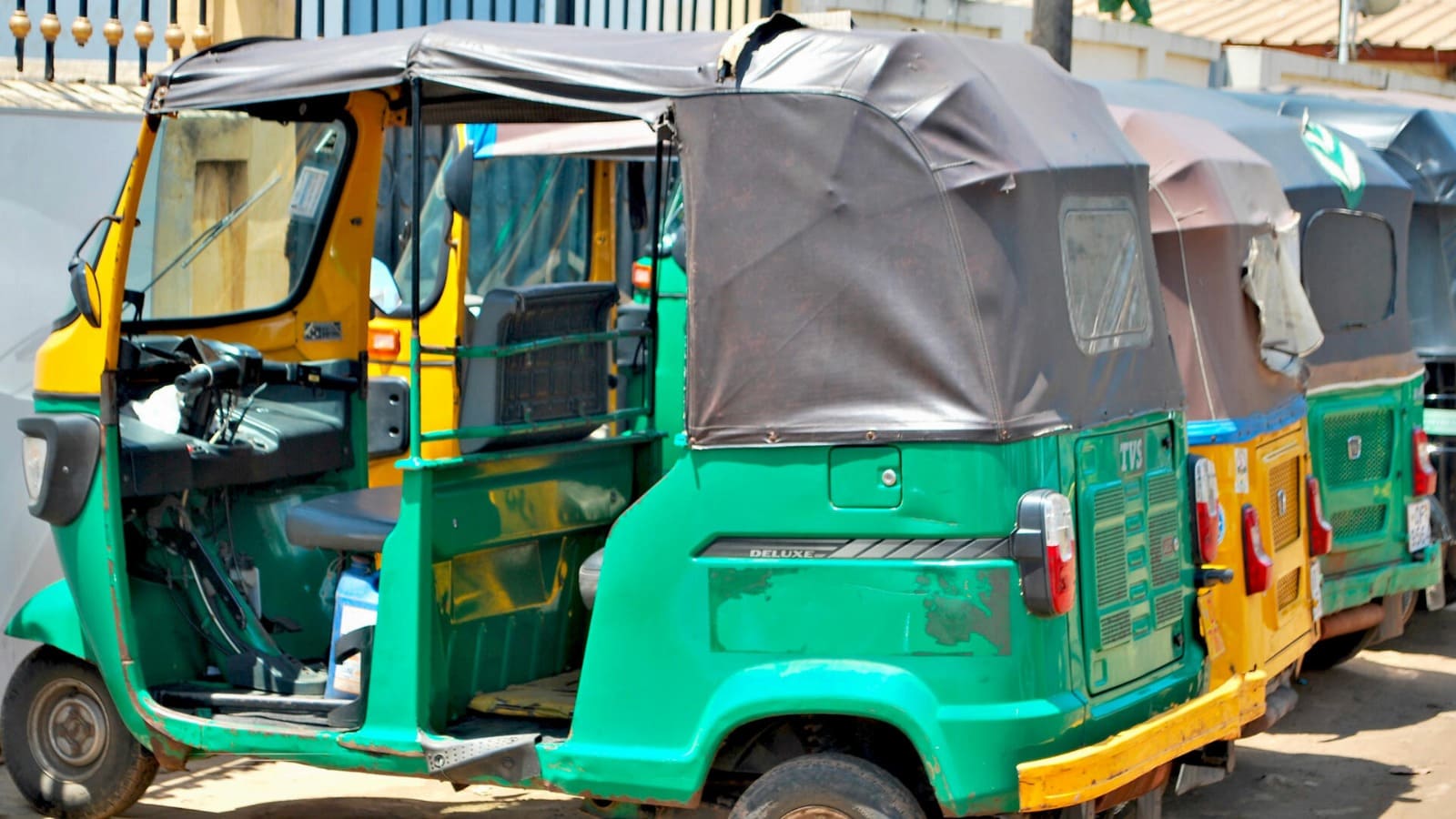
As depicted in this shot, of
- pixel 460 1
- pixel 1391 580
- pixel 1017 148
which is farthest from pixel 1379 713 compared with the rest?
pixel 460 1

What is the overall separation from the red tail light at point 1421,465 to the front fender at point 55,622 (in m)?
5.48

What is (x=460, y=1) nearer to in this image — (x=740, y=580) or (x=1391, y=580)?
(x=1391, y=580)

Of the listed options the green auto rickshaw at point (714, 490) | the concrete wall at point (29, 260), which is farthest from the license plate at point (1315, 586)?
the concrete wall at point (29, 260)

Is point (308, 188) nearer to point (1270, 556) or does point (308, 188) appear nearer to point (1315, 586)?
point (1270, 556)

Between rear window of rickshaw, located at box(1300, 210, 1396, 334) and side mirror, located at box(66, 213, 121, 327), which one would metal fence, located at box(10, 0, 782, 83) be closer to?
side mirror, located at box(66, 213, 121, 327)

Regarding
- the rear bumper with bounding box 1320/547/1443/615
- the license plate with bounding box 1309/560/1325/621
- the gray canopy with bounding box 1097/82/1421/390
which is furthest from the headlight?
the rear bumper with bounding box 1320/547/1443/615

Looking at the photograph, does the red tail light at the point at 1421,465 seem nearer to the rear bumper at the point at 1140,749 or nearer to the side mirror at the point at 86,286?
the rear bumper at the point at 1140,749

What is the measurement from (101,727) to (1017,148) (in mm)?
3303

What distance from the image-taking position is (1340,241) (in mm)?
7992

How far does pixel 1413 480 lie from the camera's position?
816 centimetres

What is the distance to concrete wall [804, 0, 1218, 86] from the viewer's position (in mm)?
12867

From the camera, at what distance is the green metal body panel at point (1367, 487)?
7684 millimetres

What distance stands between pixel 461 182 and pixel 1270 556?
11.1ft

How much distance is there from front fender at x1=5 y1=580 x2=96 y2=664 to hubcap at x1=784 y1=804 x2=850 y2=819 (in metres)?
2.29
